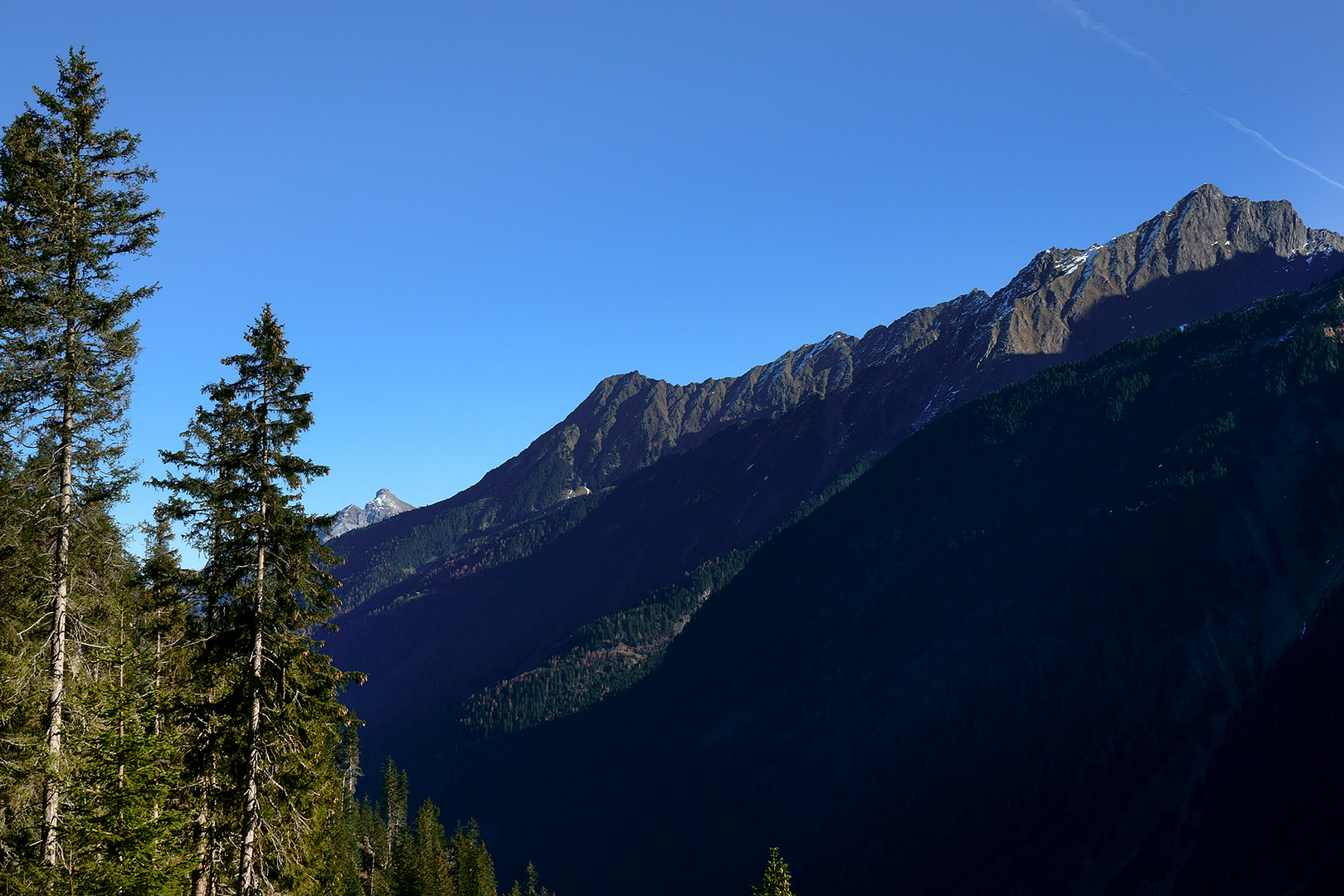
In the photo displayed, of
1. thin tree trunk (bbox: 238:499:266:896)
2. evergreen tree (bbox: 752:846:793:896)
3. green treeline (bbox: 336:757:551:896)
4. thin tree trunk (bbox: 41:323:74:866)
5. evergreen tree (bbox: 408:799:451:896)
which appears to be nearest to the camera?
thin tree trunk (bbox: 41:323:74:866)

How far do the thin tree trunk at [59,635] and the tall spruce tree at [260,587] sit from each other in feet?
8.15

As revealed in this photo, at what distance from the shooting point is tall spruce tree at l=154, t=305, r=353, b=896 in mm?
26312

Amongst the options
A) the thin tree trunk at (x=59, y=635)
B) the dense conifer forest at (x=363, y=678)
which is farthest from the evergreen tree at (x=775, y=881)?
the thin tree trunk at (x=59, y=635)

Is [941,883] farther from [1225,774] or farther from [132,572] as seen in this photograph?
[132,572]

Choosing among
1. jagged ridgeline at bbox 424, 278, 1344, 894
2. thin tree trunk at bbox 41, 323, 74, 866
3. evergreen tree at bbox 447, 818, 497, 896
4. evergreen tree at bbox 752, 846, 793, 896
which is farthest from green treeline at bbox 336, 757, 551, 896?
jagged ridgeline at bbox 424, 278, 1344, 894

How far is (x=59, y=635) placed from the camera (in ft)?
76.6

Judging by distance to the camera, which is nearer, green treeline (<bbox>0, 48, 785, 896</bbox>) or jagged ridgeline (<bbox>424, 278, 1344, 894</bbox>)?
green treeline (<bbox>0, 48, 785, 896</bbox>)

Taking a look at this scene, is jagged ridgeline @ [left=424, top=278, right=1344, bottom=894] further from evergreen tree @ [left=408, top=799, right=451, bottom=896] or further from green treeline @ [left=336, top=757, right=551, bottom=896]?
evergreen tree @ [left=408, top=799, right=451, bottom=896]

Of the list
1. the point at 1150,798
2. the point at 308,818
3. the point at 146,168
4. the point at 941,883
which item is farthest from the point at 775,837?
the point at 146,168

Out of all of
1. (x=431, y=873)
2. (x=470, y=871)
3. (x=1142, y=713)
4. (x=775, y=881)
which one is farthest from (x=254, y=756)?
(x=1142, y=713)

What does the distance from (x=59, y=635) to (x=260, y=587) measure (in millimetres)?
4792

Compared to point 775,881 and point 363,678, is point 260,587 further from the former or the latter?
point 775,881

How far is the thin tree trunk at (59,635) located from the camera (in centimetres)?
2222

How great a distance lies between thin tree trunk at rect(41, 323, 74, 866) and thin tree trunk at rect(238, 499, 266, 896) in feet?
14.9
